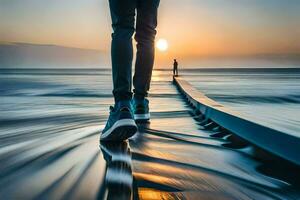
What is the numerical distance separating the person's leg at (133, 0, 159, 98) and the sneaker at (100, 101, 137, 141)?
77 cm

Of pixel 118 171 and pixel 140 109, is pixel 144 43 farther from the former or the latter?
pixel 118 171

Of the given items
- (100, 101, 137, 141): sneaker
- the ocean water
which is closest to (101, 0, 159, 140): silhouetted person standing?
(100, 101, 137, 141): sneaker

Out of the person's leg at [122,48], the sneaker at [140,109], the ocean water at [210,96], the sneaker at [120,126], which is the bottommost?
the ocean water at [210,96]

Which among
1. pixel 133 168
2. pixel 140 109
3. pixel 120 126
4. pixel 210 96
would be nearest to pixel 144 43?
pixel 140 109

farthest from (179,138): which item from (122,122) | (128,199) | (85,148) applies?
(128,199)

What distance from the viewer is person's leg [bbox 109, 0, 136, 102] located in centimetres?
241

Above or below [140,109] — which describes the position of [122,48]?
above

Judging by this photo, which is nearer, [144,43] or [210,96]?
[144,43]

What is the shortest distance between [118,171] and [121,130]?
25.4 inches

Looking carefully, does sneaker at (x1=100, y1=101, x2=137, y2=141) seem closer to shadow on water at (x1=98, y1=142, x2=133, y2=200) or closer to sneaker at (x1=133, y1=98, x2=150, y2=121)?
shadow on water at (x1=98, y1=142, x2=133, y2=200)

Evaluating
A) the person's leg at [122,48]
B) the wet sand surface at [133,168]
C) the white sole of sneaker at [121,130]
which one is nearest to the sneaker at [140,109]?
the wet sand surface at [133,168]

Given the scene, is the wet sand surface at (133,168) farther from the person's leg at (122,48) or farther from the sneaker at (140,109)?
the sneaker at (140,109)

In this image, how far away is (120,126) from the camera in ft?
6.84

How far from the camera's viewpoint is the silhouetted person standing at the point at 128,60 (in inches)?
85.4
